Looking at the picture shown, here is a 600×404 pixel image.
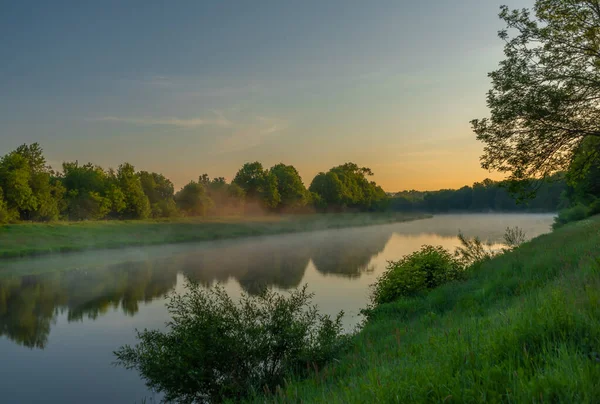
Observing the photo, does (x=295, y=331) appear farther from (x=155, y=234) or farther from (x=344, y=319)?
(x=155, y=234)

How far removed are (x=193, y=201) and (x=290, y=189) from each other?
2660 cm

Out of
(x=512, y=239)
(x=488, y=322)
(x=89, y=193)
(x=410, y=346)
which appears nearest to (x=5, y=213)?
(x=89, y=193)

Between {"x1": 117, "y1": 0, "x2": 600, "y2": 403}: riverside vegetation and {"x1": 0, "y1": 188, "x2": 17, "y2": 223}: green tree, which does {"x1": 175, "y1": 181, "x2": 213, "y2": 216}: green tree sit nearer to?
{"x1": 0, "y1": 188, "x2": 17, "y2": 223}: green tree

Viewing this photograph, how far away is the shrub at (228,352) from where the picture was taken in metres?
6.71

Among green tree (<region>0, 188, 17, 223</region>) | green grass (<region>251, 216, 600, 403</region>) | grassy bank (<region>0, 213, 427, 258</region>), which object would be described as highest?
green tree (<region>0, 188, 17, 223</region>)

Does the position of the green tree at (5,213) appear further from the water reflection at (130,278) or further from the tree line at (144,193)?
the water reflection at (130,278)

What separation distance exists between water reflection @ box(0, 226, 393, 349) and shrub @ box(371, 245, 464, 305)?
5090mm

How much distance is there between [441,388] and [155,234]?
49.0 metres

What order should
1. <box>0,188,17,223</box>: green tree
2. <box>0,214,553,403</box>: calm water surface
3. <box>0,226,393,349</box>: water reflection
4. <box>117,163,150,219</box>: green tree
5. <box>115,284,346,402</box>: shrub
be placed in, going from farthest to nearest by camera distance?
1. <box>117,163,150,219</box>: green tree
2. <box>0,188,17,223</box>: green tree
3. <box>0,226,393,349</box>: water reflection
4. <box>0,214,553,403</box>: calm water surface
5. <box>115,284,346,402</box>: shrub

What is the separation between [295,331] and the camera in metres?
7.44

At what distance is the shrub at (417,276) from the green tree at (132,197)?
5605 cm

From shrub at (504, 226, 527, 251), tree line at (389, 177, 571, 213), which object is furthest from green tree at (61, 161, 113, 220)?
tree line at (389, 177, 571, 213)

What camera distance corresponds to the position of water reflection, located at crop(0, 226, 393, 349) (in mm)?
16328

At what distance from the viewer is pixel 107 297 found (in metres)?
19.3
